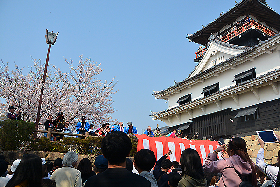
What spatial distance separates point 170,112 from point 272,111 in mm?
9577

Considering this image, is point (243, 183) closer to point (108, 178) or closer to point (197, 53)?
point (108, 178)

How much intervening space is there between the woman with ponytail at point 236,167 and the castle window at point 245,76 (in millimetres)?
15752

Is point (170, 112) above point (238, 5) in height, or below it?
below

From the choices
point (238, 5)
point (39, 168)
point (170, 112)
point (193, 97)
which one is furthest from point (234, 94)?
point (39, 168)

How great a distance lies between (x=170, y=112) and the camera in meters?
23.1

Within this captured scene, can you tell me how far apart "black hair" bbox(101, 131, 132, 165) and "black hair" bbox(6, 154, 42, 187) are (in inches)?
32.4

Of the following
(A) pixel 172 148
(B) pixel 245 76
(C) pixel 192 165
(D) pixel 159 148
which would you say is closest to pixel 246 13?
(B) pixel 245 76

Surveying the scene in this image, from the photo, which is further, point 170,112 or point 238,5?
point 170,112

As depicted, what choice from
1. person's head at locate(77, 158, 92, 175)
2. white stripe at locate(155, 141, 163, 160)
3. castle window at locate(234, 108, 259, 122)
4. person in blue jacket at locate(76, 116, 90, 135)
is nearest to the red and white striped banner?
white stripe at locate(155, 141, 163, 160)

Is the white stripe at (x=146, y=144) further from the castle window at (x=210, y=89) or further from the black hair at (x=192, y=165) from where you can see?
the castle window at (x=210, y=89)

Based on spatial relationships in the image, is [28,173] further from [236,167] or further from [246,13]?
[246,13]

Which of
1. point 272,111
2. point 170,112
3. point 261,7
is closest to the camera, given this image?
point 272,111

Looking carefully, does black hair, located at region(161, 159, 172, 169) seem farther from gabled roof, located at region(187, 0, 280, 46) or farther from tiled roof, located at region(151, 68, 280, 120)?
gabled roof, located at region(187, 0, 280, 46)

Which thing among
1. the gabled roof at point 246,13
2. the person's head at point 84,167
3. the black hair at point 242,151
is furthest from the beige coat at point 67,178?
the gabled roof at point 246,13
